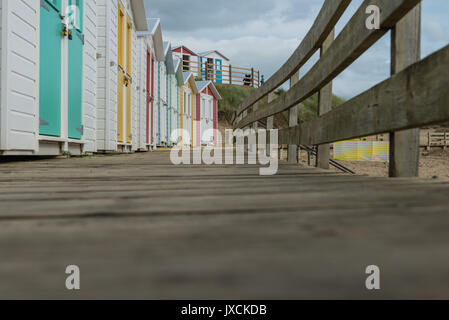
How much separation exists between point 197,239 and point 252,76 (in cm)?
3673

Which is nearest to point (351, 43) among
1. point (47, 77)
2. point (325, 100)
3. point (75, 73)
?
point (325, 100)

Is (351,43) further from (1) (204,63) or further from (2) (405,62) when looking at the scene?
(1) (204,63)

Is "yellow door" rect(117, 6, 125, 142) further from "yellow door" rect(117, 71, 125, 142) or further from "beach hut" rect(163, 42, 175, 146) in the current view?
"beach hut" rect(163, 42, 175, 146)

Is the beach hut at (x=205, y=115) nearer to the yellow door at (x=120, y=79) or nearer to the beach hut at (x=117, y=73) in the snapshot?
the beach hut at (x=117, y=73)

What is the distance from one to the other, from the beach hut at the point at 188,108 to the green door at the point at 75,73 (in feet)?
43.9

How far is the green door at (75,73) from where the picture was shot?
5.68 metres

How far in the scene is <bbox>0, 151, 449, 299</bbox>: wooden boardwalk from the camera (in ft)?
1.56

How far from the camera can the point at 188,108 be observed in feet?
71.4

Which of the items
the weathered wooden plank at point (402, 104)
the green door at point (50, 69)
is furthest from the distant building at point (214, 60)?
the weathered wooden plank at point (402, 104)

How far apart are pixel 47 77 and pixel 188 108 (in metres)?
17.0

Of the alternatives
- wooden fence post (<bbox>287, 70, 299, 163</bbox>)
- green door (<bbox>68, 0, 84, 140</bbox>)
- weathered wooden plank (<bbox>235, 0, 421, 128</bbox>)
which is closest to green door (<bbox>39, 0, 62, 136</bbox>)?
green door (<bbox>68, 0, 84, 140</bbox>)

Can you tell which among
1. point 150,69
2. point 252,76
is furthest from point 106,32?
point 252,76

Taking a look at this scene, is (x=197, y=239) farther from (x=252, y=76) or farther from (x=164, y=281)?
(x=252, y=76)

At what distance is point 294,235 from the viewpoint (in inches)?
27.0
